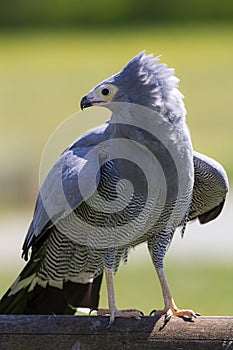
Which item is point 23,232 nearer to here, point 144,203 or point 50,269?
point 50,269

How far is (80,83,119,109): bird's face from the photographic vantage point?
17.5ft

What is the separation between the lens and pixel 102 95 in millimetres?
5324

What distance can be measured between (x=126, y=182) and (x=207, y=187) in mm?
740

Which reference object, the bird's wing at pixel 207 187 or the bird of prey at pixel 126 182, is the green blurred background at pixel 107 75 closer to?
the bird of prey at pixel 126 182

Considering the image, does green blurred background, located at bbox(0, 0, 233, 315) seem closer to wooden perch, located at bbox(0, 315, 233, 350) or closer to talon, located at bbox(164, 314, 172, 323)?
talon, located at bbox(164, 314, 172, 323)

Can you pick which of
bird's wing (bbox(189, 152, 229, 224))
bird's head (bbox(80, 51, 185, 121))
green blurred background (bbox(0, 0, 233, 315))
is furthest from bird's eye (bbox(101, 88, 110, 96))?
bird's wing (bbox(189, 152, 229, 224))

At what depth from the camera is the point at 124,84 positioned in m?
5.37

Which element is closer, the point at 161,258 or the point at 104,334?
the point at 104,334

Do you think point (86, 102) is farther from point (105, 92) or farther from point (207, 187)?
point (207, 187)

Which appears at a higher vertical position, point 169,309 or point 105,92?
point 105,92

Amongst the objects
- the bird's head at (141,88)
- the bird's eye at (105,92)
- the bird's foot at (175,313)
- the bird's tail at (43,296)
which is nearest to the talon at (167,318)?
the bird's foot at (175,313)

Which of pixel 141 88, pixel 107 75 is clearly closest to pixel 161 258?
pixel 141 88

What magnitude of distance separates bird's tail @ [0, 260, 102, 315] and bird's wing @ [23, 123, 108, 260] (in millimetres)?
309

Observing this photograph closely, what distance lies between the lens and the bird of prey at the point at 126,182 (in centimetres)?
538
